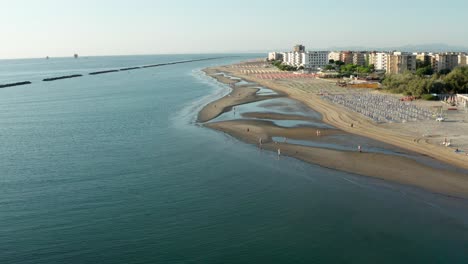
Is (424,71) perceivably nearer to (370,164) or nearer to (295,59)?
(370,164)

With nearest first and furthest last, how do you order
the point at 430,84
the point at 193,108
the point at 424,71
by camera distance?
the point at 193,108
the point at 430,84
the point at 424,71

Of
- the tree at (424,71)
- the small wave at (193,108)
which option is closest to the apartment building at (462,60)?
the tree at (424,71)

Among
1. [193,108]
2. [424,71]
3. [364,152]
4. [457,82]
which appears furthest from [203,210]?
[424,71]

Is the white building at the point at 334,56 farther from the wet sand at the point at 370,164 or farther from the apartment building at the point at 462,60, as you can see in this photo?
the wet sand at the point at 370,164

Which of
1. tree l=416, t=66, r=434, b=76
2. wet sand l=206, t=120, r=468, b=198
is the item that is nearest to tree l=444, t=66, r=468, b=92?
tree l=416, t=66, r=434, b=76

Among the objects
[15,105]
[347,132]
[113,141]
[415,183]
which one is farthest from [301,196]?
[15,105]
